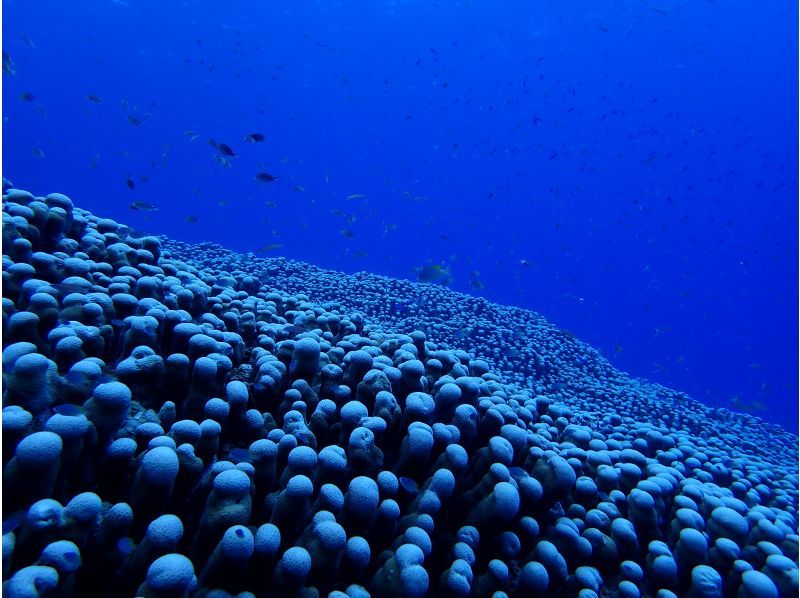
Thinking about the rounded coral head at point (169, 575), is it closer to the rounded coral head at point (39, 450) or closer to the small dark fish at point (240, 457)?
the rounded coral head at point (39, 450)

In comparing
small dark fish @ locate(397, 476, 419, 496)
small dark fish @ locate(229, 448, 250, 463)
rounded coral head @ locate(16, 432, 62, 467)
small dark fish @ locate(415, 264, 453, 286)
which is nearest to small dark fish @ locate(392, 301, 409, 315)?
small dark fish @ locate(415, 264, 453, 286)

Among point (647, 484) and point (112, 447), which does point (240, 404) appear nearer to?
point (112, 447)

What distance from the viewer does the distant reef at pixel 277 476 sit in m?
1.56

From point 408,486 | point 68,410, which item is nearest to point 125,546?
point 68,410

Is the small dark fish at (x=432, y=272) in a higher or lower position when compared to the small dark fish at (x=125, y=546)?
higher

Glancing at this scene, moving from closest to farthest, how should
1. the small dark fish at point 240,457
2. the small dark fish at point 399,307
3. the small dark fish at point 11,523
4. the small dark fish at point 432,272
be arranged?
the small dark fish at point 11,523, the small dark fish at point 240,457, the small dark fish at point 399,307, the small dark fish at point 432,272

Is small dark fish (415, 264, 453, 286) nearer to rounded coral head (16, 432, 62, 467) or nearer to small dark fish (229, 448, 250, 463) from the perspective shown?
small dark fish (229, 448, 250, 463)

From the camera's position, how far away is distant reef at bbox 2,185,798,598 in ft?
5.13

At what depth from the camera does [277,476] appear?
7.16 ft

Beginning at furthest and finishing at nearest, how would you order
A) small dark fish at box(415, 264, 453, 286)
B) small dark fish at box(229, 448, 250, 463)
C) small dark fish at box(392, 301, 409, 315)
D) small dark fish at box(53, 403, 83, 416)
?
Result: 1. small dark fish at box(415, 264, 453, 286)
2. small dark fish at box(392, 301, 409, 315)
3. small dark fish at box(229, 448, 250, 463)
4. small dark fish at box(53, 403, 83, 416)

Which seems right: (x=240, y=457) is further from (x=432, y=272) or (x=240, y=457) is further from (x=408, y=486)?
(x=432, y=272)

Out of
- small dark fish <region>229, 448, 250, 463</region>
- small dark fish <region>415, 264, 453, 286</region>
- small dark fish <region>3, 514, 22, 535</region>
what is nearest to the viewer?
small dark fish <region>3, 514, 22, 535</region>

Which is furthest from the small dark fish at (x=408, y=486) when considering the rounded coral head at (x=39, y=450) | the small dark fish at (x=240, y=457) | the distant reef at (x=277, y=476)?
the rounded coral head at (x=39, y=450)

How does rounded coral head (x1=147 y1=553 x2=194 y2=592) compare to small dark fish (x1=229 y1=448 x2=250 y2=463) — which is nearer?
rounded coral head (x1=147 y1=553 x2=194 y2=592)
